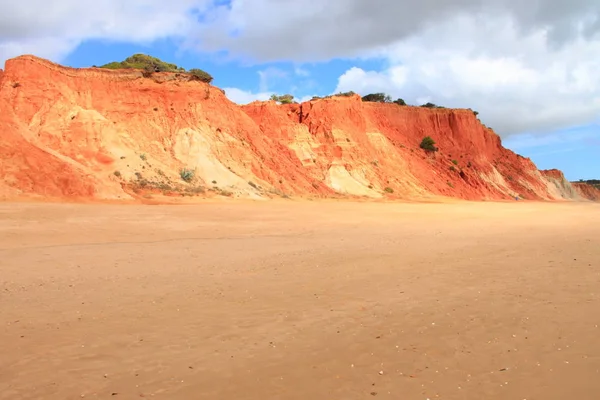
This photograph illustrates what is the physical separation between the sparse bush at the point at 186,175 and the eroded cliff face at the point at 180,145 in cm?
28

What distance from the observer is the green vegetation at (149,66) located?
3931 cm

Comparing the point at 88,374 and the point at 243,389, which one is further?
the point at 88,374

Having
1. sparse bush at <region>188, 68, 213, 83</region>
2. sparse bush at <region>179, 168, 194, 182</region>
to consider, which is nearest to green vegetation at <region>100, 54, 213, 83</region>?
sparse bush at <region>188, 68, 213, 83</region>

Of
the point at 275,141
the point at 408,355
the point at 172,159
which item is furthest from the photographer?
the point at 275,141

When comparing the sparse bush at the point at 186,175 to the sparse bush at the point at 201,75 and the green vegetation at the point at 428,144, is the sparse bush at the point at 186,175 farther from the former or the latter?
the green vegetation at the point at 428,144

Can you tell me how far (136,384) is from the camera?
13.9ft

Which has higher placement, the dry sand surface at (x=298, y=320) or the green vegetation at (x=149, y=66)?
the green vegetation at (x=149, y=66)

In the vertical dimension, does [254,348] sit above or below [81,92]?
below

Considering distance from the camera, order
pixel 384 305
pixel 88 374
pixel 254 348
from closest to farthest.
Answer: pixel 88 374 → pixel 254 348 → pixel 384 305

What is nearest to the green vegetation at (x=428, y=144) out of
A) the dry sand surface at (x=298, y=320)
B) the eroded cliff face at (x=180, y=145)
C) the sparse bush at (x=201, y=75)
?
the eroded cliff face at (x=180, y=145)

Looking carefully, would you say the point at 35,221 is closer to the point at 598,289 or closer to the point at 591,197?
the point at 598,289

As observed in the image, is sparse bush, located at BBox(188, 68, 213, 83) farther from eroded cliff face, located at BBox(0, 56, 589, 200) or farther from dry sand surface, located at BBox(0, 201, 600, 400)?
dry sand surface, located at BBox(0, 201, 600, 400)

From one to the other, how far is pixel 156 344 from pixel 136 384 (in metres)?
0.98

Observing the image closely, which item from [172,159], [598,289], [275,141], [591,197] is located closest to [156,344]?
[598,289]
